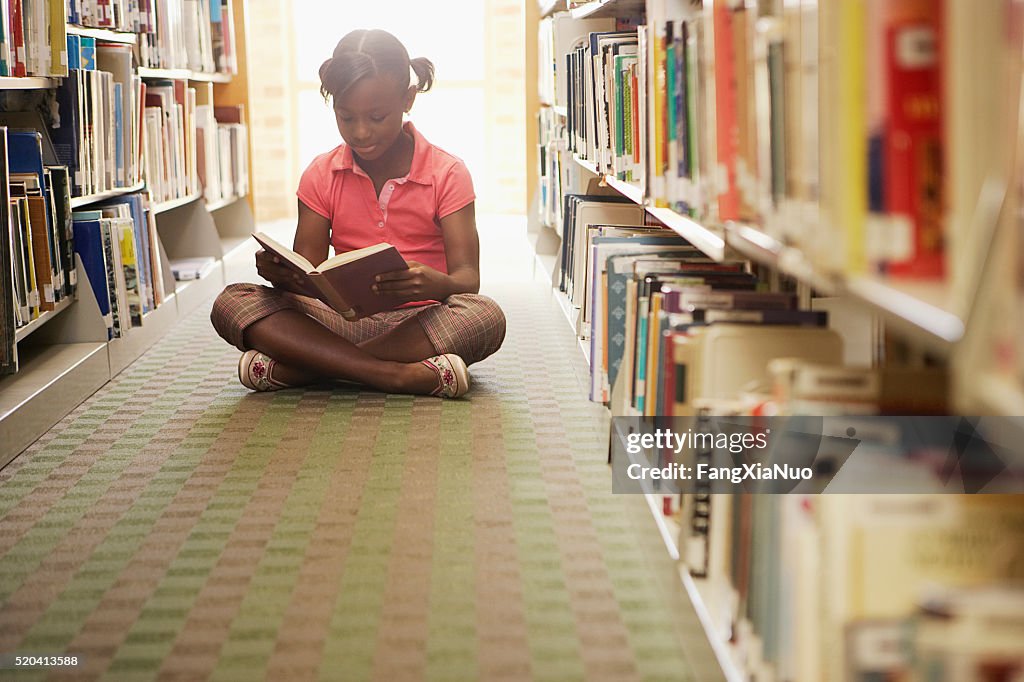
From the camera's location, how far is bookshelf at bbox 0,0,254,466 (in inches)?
94.0

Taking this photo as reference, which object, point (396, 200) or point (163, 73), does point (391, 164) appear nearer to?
point (396, 200)

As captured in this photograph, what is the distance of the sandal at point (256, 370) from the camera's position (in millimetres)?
2666

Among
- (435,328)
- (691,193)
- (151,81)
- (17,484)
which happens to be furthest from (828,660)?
(151,81)

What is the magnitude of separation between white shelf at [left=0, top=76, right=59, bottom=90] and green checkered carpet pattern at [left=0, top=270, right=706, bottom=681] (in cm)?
72

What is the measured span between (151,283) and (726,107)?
2377 mm

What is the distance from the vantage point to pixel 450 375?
2.58 metres

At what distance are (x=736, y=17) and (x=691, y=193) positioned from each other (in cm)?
35

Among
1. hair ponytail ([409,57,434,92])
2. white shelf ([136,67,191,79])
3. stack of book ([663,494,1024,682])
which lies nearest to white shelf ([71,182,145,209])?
white shelf ([136,67,191,79])

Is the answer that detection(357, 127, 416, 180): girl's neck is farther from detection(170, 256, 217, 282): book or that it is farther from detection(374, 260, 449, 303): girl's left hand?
detection(170, 256, 217, 282): book

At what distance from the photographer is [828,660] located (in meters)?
0.86

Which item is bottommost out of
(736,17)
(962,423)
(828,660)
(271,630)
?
(271,630)

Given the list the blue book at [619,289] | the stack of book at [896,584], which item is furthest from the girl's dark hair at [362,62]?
the stack of book at [896,584]

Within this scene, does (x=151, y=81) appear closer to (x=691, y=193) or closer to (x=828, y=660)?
(x=691, y=193)

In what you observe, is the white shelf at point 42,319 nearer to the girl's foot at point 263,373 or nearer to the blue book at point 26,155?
the blue book at point 26,155
